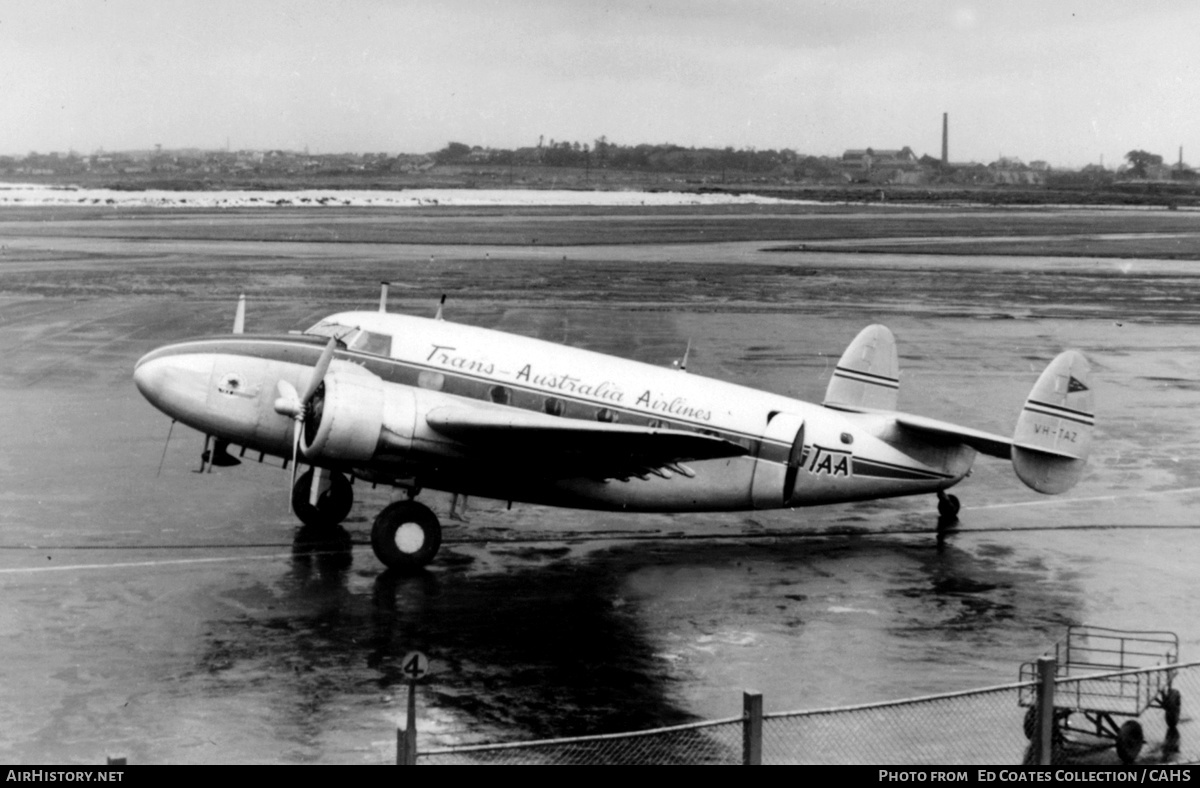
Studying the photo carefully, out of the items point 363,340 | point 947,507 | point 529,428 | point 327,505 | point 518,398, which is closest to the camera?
point 529,428

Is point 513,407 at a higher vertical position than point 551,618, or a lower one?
higher

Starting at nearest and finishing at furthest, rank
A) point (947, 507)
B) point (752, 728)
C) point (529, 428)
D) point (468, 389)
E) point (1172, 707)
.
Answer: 1. point (752, 728)
2. point (1172, 707)
3. point (529, 428)
4. point (468, 389)
5. point (947, 507)

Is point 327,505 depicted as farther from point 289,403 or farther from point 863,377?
point 863,377

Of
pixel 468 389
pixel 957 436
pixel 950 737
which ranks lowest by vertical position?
pixel 950 737

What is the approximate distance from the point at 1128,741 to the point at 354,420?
951cm

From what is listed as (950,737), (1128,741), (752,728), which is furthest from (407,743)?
(1128,741)

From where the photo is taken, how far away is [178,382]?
18.2 metres

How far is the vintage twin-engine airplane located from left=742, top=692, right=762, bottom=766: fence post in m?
7.03

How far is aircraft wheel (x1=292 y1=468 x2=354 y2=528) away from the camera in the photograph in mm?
20422

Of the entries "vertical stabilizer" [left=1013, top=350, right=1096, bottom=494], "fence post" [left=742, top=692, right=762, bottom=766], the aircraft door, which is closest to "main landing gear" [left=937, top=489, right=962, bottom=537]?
"vertical stabilizer" [left=1013, top=350, right=1096, bottom=494]

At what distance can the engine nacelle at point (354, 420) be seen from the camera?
55.9 feet

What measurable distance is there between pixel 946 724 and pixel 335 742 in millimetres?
5402

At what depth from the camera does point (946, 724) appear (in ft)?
41.0
